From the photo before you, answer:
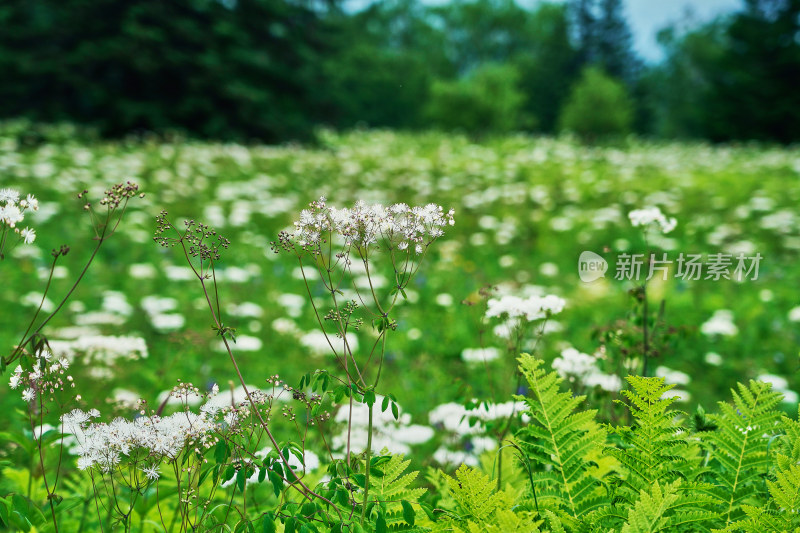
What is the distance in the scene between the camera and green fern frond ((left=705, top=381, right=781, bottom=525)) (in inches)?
54.6

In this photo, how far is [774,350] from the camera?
503 centimetres

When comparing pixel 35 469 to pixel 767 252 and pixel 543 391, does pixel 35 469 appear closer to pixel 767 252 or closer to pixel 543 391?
pixel 543 391

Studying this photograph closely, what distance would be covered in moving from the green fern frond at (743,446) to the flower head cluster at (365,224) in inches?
31.5

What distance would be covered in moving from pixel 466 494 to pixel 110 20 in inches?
829

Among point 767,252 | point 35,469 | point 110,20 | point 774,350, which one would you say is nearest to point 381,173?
point 767,252

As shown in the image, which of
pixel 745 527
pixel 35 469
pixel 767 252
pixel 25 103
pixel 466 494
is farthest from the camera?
pixel 25 103

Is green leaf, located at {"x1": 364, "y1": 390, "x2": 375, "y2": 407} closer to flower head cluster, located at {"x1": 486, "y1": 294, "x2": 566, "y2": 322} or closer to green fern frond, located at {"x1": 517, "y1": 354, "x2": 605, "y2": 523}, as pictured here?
green fern frond, located at {"x1": 517, "y1": 354, "x2": 605, "y2": 523}

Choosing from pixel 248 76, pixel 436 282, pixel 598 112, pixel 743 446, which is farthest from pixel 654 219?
pixel 598 112

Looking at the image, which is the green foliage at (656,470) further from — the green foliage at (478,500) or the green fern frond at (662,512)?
the green foliage at (478,500)

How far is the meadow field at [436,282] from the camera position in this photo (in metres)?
2.87

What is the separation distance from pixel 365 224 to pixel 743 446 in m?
1.02

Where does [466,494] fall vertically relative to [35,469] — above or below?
above

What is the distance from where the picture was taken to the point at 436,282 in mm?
6625

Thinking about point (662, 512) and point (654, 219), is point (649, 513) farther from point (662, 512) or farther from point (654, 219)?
point (654, 219)
